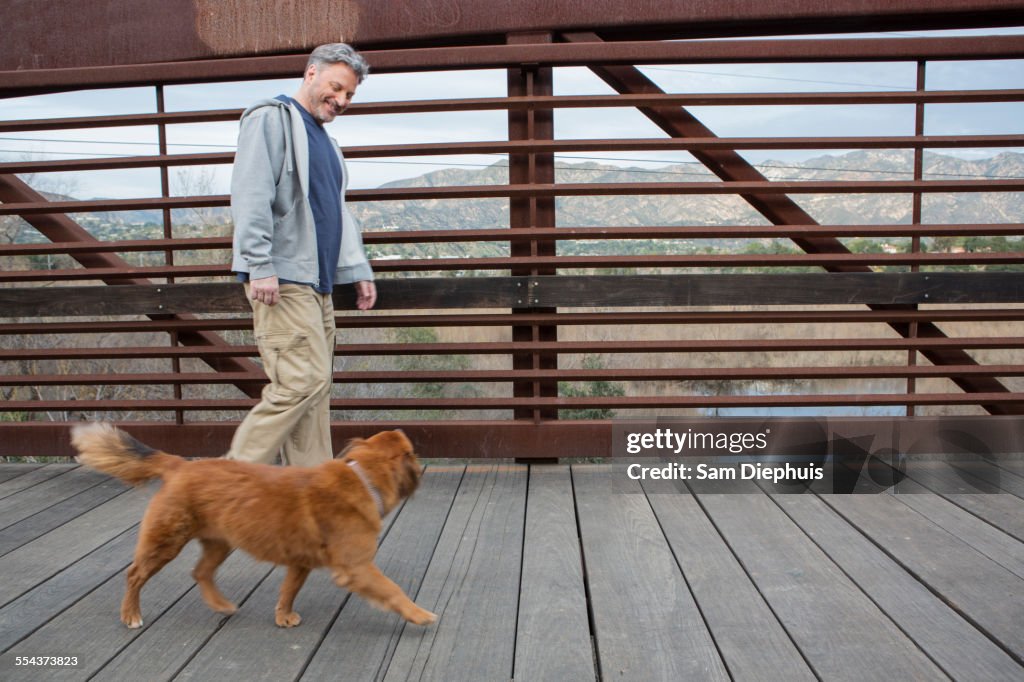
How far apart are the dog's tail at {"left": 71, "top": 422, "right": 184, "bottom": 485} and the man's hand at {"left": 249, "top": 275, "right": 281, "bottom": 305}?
2.35ft

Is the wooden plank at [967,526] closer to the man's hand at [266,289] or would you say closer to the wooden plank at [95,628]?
the man's hand at [266,289]

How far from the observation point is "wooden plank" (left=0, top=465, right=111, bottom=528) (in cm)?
407

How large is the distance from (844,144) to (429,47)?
2.43 metres

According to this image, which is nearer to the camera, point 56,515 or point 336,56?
point 336,56

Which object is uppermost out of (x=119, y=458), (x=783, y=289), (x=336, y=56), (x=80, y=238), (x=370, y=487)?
(x=336, y=56)

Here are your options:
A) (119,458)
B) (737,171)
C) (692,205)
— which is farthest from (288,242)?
(692,205)

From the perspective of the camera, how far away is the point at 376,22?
4.77m

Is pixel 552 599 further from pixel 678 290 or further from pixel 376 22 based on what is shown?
pixel 376 22

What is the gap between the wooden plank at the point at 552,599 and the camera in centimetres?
250

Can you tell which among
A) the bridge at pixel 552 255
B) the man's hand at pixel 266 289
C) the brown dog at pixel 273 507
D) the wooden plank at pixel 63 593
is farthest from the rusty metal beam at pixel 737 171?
the wooden plank at pixel 63 593

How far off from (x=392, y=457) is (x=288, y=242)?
42.8 inches

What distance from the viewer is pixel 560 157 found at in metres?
4.73

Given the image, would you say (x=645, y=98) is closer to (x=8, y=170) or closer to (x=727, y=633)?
(x=727, y=633)

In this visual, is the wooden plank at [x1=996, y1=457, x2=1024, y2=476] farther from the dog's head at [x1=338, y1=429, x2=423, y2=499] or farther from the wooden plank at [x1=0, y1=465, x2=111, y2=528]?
the wooden plank at [x1=0, y1=465, x2=111, y2=528]
